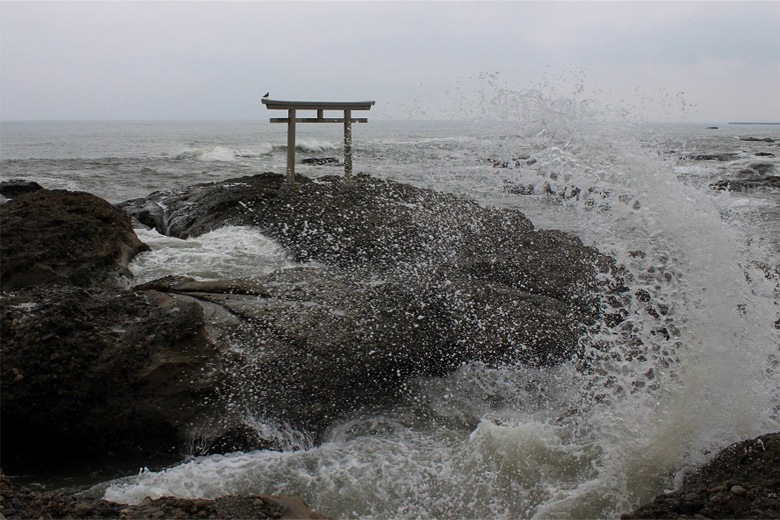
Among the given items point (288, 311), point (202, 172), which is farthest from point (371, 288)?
point (202, 172)

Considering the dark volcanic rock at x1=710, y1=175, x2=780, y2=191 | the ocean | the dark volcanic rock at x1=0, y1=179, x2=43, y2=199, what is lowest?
the ocean

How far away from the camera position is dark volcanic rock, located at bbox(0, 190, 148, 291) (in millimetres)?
6090

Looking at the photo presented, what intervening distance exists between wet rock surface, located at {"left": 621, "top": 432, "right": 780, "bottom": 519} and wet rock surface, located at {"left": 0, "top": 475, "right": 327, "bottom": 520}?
1.86m

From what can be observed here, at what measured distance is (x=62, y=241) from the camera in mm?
6527

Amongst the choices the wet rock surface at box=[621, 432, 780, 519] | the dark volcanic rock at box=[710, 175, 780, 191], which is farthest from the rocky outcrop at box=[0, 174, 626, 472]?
the dark volcanic rock at box=[710, 175, 780, 191]

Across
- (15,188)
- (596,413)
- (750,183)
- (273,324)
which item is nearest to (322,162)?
(15,188)

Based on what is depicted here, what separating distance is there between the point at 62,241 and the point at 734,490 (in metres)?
6.35

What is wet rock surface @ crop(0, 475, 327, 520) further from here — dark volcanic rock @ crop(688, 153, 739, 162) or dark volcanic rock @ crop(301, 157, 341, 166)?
dark volcanic rock @ crop(688, 153, 739, 162)

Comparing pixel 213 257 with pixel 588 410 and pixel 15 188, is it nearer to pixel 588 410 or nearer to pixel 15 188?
pixel 588 410

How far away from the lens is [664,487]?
382cm

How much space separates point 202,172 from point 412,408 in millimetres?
19188

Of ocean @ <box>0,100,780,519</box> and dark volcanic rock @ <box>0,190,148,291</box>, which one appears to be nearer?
ocean @ <box>0,100,780,519</box>

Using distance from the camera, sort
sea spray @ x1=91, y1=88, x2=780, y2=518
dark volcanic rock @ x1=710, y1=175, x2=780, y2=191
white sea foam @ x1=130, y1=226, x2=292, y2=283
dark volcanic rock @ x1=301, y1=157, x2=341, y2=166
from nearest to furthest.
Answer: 1. sea spray @ x1=91, y1=88, x2=780, y2=518
2. white sea foam @ x1=130, y1=226, x2=292, y2=283
3. dark volcanic rock @ x1=710, y1=175, x2=780, y2=191
4. dark volcanic rock @ x1=301, y1=157, x2=341, y2=166

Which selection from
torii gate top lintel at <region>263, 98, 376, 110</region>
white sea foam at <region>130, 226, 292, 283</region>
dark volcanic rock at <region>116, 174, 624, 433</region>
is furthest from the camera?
torii gate top lintel at <region>263, 98, 376, 110</region>
